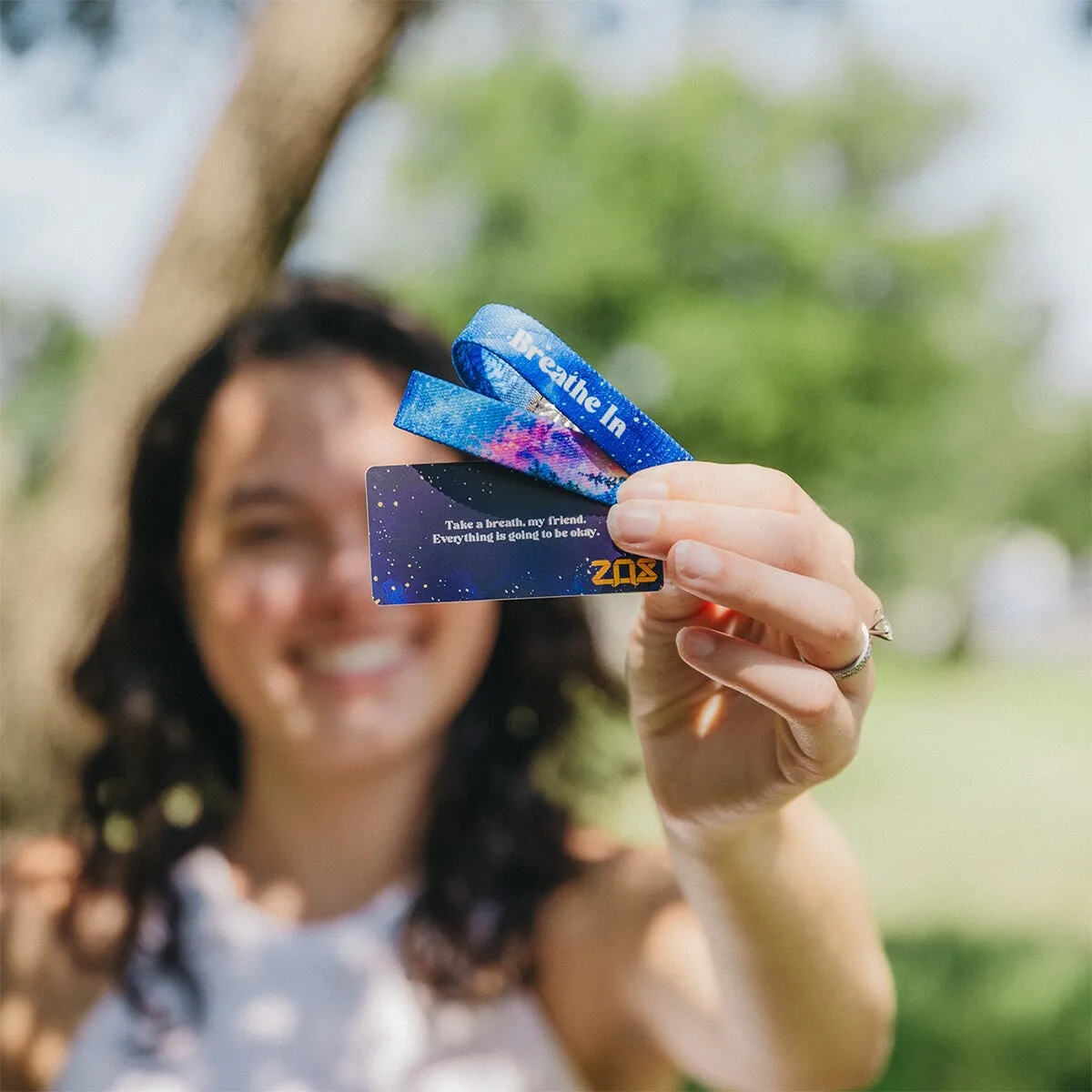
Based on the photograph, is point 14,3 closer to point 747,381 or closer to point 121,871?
point 121,871

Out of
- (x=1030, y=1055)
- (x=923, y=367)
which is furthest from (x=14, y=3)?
(x=923, y=367)

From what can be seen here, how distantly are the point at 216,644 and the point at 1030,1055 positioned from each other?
16.3 feet

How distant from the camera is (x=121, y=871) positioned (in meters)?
2.47

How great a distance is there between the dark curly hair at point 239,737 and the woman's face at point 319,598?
0.17 metres

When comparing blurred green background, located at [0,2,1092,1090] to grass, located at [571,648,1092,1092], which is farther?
blurred green background, located at [0,2,1092,1090]

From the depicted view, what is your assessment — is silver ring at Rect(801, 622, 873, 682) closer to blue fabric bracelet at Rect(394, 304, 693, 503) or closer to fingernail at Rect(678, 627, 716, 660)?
fingernail at Rect(678, 627, 716, 660)

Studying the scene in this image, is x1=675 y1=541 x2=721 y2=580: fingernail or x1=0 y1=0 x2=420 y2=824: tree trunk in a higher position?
x1=675 y1=541 x2=721 y2=580: fingernail

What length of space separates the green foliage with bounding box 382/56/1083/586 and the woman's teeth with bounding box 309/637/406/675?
2396 cm

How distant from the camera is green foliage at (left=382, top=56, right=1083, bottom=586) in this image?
2708cm

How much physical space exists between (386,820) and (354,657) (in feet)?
1.44

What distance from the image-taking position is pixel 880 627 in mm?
1421

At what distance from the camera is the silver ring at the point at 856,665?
1367 millimetres

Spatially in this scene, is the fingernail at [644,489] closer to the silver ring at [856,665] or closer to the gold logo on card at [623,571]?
the gold logo on card at [623,571]

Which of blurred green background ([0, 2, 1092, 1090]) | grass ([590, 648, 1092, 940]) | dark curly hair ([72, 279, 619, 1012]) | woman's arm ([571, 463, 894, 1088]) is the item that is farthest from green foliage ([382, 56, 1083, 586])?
woman's arm ([571, 463, 894, 1088])
